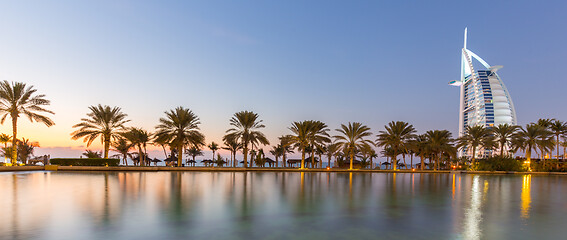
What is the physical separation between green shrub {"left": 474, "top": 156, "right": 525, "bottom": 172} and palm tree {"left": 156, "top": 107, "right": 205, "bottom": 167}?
1538 inches

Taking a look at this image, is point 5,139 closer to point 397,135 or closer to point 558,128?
point 397,135

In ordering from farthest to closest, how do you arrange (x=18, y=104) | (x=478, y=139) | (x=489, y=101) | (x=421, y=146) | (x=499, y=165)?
(x=489, y=101) → (x=478, y=139) → (x=421, y=146) → (x=499, y=165) → (x=18, y=104)

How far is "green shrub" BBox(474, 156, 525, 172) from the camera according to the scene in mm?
42531

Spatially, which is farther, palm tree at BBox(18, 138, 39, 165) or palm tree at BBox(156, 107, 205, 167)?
palm tree at BBox(18, 138, 39, 165)

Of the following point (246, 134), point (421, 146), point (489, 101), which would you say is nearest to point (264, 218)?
point (246, 134)

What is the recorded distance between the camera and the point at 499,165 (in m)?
43.0

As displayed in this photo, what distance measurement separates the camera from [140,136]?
4328 cm

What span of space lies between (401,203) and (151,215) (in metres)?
8.98

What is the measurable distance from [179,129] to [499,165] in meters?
44.2

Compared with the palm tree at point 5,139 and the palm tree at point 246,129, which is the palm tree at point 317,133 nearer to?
the palm tree at point 246,129

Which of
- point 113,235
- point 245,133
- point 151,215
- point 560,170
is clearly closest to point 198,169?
point 245,133

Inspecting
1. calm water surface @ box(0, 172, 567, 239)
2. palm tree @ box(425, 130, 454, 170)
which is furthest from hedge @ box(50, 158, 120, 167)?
palm tree @ box(425, 130, 454, 170)

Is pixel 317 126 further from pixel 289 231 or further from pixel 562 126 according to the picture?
pixel 562 126

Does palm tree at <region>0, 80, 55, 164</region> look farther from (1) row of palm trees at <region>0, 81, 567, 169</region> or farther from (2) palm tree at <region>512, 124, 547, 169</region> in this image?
(2) palm tree at <region>512, 124, 547, 169</region>
